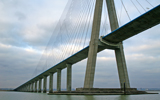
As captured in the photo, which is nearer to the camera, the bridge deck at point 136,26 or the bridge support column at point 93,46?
the bridge deck at point 136,26

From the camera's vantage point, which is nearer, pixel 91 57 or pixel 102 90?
pixel 102 90

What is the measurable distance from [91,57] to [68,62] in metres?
16.7

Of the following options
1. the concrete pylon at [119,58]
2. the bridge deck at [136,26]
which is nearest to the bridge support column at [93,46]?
the bridge deck at [136,26]

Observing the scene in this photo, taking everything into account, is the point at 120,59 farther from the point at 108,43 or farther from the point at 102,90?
the point at 102,90

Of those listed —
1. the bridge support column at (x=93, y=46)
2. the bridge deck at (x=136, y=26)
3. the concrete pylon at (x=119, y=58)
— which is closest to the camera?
the bridge deck at (x=136, y=26)

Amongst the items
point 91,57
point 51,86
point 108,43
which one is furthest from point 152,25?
point 51,86

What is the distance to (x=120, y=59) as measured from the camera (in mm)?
28234

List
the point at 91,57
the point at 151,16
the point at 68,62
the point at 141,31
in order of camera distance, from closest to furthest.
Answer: the point at 151,16
the point at 141,31
the point at 91,57
the point at 68,62

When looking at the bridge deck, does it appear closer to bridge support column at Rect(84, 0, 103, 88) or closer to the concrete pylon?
bridge support column at Rect(84, 0, 103, 88)

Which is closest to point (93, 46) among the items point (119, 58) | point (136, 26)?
point (119, 58)

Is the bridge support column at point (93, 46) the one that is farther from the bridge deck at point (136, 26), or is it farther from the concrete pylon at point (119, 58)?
the concrete pylon at point (119, 58)

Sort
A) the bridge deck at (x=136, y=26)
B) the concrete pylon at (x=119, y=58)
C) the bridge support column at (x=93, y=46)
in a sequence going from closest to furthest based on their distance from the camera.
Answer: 1. the bridge deck at (x=136, y=26)
2. the bridge support column at (x=93, y=46)
3. the concrete pylon at (x=119, y=58)

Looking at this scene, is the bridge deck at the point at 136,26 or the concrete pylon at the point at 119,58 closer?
the bridge deck at the point at 136,26

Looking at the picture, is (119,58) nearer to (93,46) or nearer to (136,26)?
(93,46)
